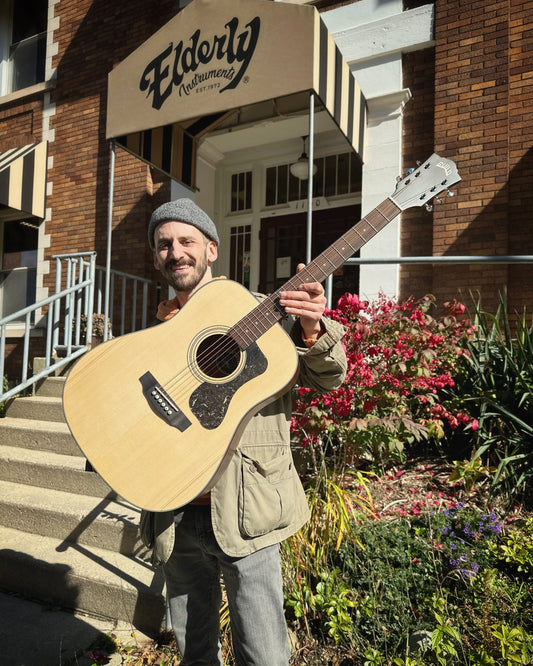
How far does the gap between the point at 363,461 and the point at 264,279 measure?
13.4 feet

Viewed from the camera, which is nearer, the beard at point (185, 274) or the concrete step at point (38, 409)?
the beard at point (185, 274)

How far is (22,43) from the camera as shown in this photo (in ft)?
27.6

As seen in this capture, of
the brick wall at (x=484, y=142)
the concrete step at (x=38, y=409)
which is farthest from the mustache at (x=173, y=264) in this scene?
the brick wall at (x=484, y=142)

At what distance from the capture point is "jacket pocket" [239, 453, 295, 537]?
135 cm

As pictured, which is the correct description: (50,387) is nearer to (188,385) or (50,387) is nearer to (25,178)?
(25,178)

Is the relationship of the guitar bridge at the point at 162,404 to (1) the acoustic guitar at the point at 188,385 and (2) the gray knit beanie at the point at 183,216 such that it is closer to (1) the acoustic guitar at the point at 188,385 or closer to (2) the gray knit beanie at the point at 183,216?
(1) the acoustic guitar at the point at 188,385

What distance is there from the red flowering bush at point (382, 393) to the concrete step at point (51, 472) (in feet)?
5.39

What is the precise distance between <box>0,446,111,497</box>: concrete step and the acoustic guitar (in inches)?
92.5

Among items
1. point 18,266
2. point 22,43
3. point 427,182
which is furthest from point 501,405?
point 22,43

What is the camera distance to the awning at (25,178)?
278 inches

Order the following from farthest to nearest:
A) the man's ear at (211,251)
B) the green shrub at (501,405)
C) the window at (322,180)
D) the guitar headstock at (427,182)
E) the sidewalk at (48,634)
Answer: the window at (322,180)
the green shrub at (501,405)
the sidewalk at (48,634)
the man's ear at (211,251)
the guitar headstock at (427,182)

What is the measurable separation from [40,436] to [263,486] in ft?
11.6

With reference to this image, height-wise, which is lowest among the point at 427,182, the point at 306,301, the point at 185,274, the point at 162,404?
the point at 162,404

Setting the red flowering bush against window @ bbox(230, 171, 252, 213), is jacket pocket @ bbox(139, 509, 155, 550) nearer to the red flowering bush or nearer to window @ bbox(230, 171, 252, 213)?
the red flowering bush
